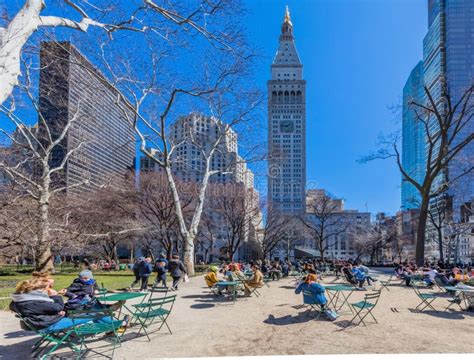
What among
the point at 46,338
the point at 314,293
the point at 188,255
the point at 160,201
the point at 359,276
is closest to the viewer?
the point at 46,338

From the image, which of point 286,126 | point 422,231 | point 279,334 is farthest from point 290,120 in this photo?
point 279,334

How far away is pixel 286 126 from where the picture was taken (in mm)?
125938

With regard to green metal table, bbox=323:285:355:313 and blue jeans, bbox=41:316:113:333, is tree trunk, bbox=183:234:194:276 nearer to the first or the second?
green metal table, bbox=323:285:355:313

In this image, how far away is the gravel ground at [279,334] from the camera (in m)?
5.86

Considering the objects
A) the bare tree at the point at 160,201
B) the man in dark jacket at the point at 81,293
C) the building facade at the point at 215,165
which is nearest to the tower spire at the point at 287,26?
the building facade at the point at 215,165

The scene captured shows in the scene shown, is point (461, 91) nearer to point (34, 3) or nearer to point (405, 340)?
point (405, 340)

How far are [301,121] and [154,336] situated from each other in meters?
126

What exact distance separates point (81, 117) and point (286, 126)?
108 meters

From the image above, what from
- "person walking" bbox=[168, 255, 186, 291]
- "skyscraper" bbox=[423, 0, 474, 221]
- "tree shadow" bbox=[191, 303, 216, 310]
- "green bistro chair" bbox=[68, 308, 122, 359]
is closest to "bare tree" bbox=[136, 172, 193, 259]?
"person walking" bbox=[168, 255, 186, 291]

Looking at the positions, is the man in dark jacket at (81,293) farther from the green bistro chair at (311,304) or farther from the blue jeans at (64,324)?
the green bistro chair at (311,304)

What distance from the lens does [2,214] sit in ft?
59.0

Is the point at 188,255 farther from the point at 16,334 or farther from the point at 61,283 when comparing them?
the point at 16,334

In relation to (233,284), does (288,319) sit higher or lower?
lower

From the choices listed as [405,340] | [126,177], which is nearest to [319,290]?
[405,340]
